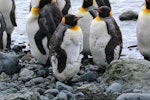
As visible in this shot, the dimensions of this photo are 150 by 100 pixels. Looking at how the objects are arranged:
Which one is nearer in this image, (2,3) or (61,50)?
(61,50)

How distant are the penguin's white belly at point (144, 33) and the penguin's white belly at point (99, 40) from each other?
824 mm

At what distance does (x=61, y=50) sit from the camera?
7.93 meters

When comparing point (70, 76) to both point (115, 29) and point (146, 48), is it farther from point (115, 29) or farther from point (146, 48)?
point (146, 48)

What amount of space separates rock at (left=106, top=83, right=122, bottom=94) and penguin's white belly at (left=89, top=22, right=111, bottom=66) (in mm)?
1225

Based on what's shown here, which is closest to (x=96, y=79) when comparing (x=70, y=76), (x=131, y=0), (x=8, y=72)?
(x=70, y=76)

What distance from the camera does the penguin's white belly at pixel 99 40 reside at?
28.2 ft

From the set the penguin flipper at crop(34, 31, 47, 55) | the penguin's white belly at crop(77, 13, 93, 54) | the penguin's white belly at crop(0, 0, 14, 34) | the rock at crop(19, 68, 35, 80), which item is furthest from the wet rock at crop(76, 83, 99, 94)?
the penguin's white belly at crop(0, 0, 14, 34)

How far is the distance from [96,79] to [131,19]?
5.44m

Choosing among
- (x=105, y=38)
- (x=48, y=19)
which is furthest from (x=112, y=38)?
(x=48, y=19)

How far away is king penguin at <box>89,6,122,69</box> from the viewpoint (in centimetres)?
859

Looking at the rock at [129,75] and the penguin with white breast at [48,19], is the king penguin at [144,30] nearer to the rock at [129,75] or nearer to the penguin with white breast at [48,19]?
the rock at [129,75]

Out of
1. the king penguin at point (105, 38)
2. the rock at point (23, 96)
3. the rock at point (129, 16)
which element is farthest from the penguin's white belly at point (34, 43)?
the rock at point (129, 16)

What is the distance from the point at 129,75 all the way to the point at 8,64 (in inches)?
81.4

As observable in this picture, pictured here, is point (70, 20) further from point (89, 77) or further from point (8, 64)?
point (8, 64)
